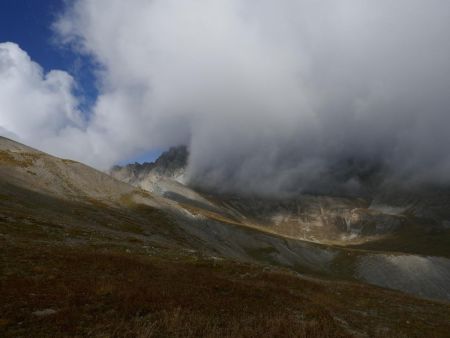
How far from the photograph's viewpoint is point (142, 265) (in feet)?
94.2

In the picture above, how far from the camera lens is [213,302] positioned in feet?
66.3

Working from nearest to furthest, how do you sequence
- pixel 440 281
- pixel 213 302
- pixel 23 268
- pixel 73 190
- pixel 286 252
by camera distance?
pixel 213 302, pixel 23 268, pixel 73 190, pixel 440 281, pixel 286 252

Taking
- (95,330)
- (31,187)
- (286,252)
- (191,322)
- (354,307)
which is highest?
(286,252)

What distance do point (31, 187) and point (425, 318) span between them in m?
99.9

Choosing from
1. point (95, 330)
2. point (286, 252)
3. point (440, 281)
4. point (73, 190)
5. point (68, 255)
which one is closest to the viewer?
point (95, 330)

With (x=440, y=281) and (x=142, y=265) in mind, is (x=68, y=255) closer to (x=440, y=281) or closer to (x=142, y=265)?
(x=142, y=265)

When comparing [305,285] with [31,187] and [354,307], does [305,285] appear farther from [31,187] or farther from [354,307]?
[31,187]

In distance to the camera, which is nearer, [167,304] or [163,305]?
[163,305]

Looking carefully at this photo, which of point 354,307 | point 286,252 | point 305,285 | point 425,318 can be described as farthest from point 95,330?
point 286,252

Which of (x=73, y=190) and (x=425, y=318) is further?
(x=73, y=190)

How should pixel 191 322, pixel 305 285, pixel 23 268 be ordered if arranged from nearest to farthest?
1. pixel 191 322
2. pixel 23 268
3. pixel 305 285

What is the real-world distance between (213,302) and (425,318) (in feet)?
A: 63.8

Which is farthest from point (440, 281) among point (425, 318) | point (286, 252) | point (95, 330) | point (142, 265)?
point (95, 330)

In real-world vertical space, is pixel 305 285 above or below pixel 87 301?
above
